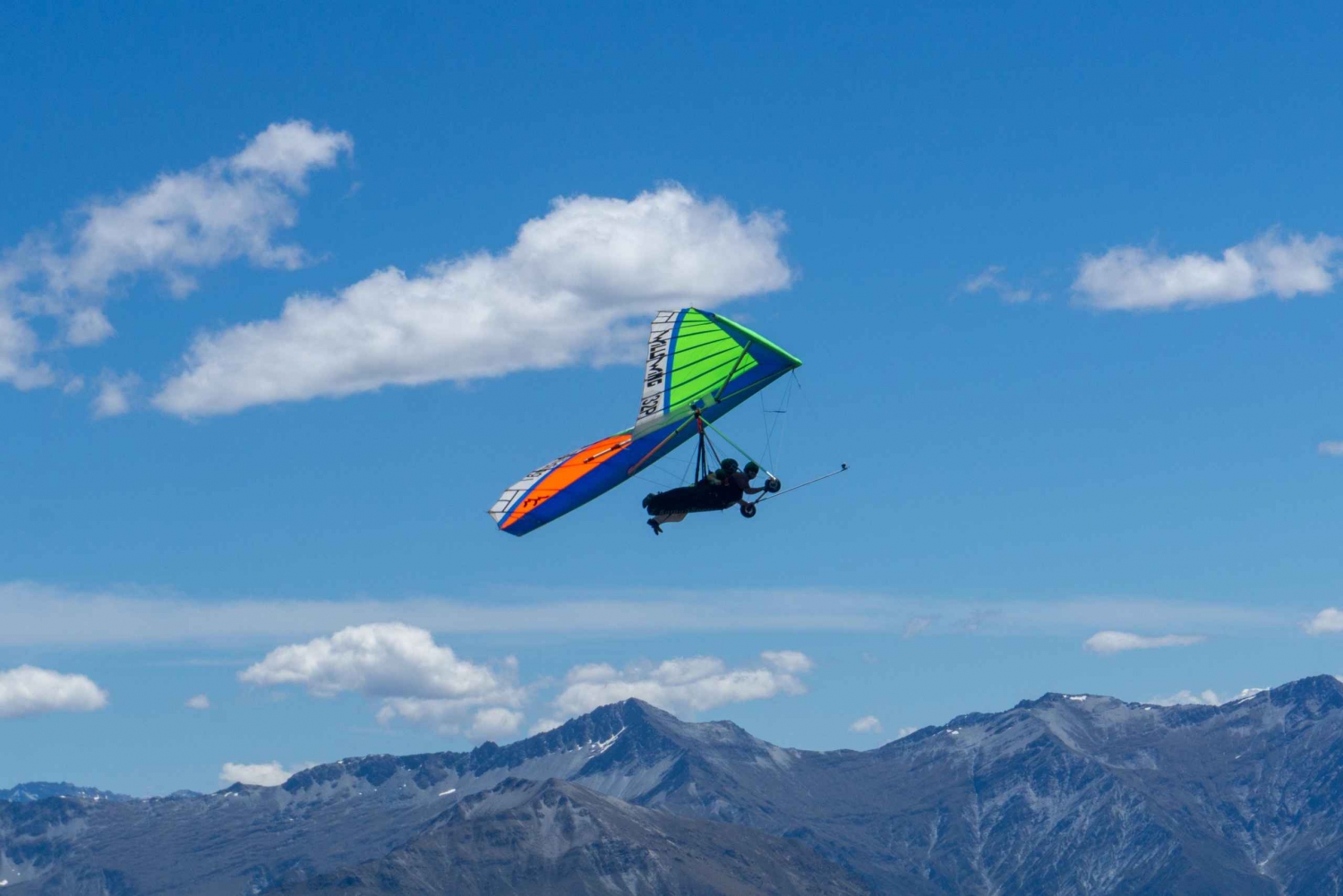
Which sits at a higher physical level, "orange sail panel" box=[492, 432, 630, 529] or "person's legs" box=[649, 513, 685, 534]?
"orange sail panel" box=[492, 432, 630, 529]

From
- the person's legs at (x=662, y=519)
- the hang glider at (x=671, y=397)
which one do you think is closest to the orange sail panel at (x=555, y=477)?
the hang glider at (x=671, y=397)

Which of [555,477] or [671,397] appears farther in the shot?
[555,477]

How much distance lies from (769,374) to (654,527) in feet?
44.7

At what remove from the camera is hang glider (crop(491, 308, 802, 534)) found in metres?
113

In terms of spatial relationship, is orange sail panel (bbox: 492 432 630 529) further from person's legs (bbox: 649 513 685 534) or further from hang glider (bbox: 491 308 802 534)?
person's legs (bbox: 649 513 685 534)

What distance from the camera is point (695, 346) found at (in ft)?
380

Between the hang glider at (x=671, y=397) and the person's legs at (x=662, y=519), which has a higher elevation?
the hang glider at (x=671, y=397)

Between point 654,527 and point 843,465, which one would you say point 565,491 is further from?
point 843,465

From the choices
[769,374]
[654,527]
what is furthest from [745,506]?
[769,374]

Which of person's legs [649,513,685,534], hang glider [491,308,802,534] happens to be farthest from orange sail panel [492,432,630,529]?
person's legs [649,513,685,534]

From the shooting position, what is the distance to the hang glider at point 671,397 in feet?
372

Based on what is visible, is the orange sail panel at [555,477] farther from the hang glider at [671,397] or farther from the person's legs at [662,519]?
the person's legs at [662,519]

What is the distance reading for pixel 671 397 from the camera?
114 meters

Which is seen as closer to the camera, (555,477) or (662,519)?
(662,519)
